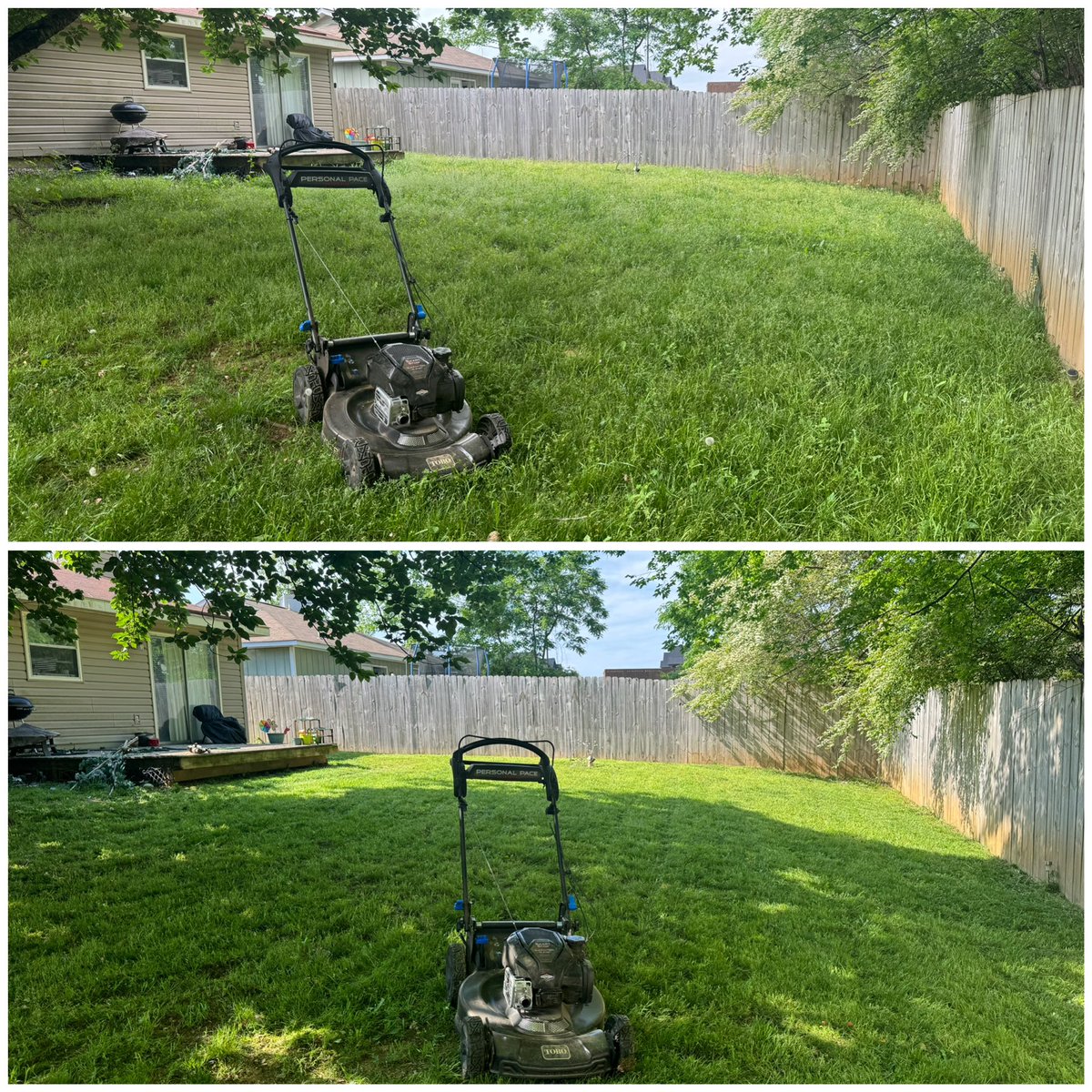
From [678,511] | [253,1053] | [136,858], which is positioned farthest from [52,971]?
[678,511]

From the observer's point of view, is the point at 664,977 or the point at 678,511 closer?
the point at 664,977

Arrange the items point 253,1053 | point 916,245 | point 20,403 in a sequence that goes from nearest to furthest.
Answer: point 253,1053, point 20,403, point 916,245

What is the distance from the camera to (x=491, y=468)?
16.4ft

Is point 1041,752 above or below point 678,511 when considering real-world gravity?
below

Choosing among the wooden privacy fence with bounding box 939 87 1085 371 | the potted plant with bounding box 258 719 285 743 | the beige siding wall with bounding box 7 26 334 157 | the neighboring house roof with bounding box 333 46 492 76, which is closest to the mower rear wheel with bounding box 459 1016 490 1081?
the wooden privacy fence with bounding box 939 87 1085 371

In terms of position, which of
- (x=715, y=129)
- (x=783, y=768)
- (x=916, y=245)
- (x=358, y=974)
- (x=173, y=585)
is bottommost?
(x=783, y=768)

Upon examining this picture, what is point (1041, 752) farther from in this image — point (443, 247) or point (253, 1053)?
point (443, 247)

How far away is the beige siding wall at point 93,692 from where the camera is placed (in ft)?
32.9

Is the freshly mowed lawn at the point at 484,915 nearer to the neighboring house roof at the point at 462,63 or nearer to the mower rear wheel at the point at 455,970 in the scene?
the mower rear wheel at the point at 455,970

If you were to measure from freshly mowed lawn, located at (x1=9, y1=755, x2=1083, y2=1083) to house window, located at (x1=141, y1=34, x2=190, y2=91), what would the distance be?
11.5 m

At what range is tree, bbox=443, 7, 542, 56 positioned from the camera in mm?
6852

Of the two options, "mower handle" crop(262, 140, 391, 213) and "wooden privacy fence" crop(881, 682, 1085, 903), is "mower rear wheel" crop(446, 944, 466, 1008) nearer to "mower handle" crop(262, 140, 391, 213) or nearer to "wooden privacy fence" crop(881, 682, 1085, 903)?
"wooden privacy fence" crop(881, 682, 1085, 903)

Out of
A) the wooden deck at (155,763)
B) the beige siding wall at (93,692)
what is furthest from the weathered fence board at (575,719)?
the wooden deck at (155,763)

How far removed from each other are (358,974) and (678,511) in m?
2.91
